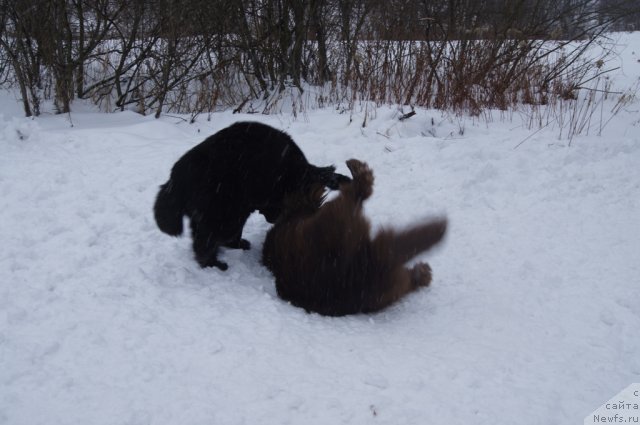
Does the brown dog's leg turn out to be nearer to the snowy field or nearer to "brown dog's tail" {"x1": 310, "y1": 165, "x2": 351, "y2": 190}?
the snowy field

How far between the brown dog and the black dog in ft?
1.75

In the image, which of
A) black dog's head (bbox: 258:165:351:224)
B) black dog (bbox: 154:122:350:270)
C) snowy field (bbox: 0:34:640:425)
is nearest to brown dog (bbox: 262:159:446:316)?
snowy field (bbox: 0:34:640:425)

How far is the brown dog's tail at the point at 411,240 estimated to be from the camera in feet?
8.94

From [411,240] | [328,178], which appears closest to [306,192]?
[328,178]

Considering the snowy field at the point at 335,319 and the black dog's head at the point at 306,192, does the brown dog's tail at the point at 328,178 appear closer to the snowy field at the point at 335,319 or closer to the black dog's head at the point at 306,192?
the black dog's head at the point at 306,192

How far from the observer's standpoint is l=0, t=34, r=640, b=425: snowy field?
1.92 metres

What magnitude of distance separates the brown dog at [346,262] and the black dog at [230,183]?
1.75 feet

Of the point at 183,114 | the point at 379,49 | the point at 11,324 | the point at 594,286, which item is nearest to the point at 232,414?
the point at 11,324

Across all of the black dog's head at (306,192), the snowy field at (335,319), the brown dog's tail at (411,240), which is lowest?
the snowy field at (335,319)

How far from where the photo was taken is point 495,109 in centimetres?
646

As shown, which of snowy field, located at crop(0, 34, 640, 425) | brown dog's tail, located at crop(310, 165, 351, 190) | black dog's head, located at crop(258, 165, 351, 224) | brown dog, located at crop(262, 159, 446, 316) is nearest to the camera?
snowy field, located at crop(0, 34, 640, 425)

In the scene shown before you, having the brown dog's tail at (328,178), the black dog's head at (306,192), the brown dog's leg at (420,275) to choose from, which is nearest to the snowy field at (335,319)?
the brown dog's leg at (420,275)

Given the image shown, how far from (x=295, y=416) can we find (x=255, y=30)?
7.37 m

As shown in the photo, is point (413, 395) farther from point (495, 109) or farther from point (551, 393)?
point (495, 109)
